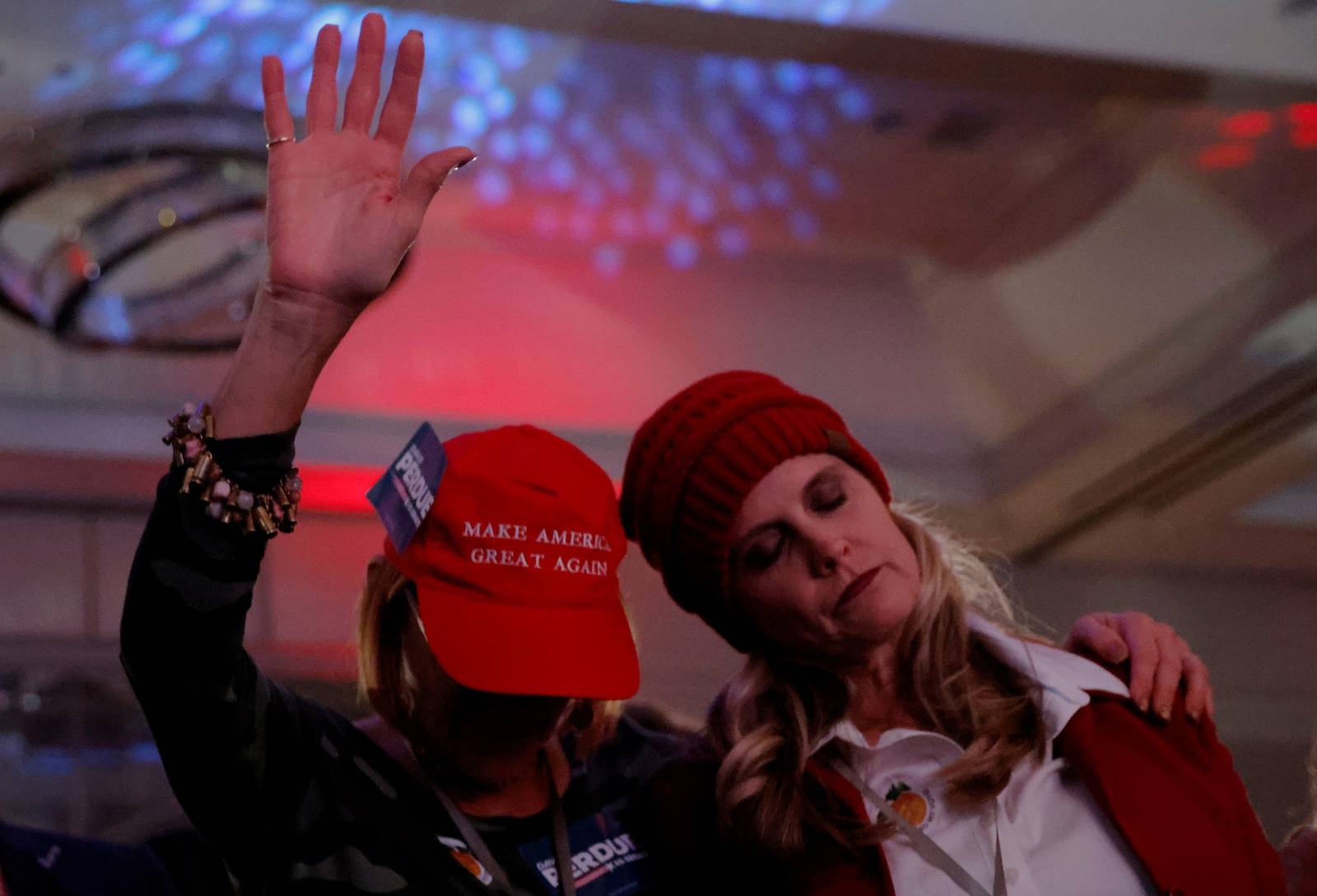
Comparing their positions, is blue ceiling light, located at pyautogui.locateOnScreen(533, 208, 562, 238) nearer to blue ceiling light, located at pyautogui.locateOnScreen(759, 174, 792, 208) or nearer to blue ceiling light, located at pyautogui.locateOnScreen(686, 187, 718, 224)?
blue ceiling light, located at pyautogui.locateOnScreen(686, 187, 718, 224)

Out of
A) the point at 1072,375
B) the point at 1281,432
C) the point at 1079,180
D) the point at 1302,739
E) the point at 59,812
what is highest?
the point at 1079,180

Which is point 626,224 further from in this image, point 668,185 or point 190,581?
point 190,581

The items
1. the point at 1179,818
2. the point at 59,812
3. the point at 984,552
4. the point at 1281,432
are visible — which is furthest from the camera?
the point at 1281,432

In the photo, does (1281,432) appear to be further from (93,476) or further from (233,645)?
(233,645)

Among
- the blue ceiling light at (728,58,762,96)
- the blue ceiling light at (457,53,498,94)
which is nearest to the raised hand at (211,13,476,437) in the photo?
the blue ceiling light at (457,53,498,94)

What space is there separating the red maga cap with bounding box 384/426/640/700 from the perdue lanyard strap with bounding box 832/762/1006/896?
0.91 feet

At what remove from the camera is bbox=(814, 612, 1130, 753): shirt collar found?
58.3 inches

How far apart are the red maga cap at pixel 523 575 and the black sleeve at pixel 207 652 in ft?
0.62

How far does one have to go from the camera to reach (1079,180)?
4020 mm

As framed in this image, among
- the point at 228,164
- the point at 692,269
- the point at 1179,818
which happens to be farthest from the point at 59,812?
the point at 1179,818

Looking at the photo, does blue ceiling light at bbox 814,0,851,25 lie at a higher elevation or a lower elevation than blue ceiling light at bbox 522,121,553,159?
lower

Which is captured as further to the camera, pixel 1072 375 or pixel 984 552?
pixel 1072 375

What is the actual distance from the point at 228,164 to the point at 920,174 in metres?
2.04

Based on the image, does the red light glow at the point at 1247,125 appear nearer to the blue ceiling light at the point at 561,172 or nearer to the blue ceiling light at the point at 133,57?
the blue ceiling light at the point at 561,172
